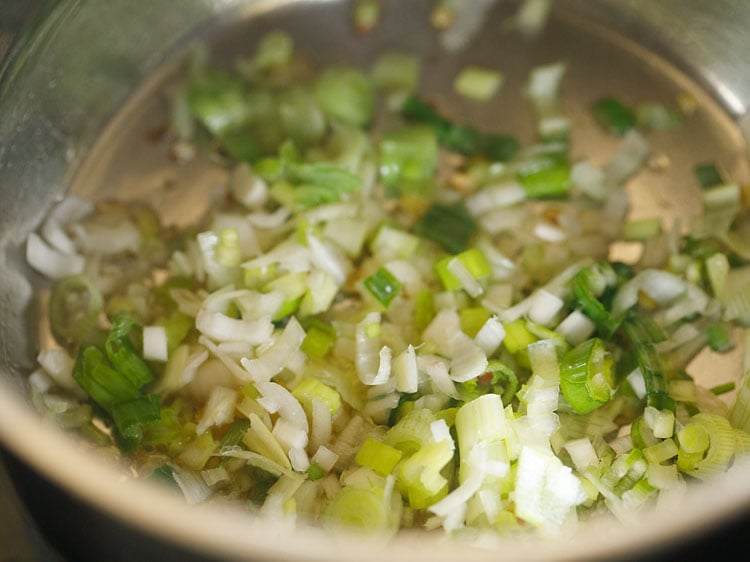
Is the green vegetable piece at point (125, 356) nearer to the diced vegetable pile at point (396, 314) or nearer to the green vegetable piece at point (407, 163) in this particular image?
the diced vegetable pile at point (396, 314)

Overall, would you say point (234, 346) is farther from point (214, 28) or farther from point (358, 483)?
point (214, 28)

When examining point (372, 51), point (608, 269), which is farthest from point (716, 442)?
point (372, 51)

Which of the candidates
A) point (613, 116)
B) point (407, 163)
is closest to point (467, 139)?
point (407, 163)

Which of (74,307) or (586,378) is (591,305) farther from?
(74,307)

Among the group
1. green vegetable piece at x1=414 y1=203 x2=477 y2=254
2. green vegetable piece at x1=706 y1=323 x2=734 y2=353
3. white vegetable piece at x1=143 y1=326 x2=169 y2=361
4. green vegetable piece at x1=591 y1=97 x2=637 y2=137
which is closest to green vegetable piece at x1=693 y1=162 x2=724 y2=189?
green vegetable piece at x1=591 y1=97 x2=637 y2=137

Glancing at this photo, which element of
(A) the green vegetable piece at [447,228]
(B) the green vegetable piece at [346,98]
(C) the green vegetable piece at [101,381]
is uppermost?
(B) the green vegetable piece at [346,98]

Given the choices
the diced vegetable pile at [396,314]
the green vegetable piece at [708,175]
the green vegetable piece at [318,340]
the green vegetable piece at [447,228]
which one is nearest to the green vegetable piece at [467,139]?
the diced vegetable pile at [396,314]

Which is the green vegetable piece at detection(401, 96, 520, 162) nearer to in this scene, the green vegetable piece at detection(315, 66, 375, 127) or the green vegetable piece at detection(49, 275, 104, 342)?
the green vegetable piece at detection(315, 66, 375, 127)
